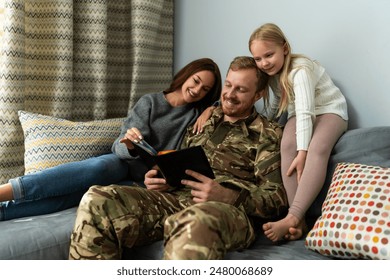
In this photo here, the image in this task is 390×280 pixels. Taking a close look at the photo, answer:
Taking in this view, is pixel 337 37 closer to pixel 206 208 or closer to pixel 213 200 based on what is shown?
pixel 213 200

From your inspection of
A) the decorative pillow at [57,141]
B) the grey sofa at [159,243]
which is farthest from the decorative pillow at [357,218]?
the decorative pillow at [57,141]

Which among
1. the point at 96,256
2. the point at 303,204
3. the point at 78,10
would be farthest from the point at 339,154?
the point at 78,10

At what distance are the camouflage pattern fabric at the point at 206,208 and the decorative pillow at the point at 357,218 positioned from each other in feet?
0.74

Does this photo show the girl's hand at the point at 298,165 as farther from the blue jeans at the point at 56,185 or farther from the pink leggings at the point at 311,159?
the blue jeans at the point at 56,185

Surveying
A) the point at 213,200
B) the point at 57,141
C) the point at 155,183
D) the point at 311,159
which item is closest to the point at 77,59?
the point at 57,141

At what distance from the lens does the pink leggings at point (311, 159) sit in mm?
1682

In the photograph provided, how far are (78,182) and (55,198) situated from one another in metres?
0.11

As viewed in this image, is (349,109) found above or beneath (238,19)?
beneath

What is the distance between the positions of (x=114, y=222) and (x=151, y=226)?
15 cm

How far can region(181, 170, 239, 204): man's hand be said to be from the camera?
1.61 meters

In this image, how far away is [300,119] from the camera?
1784 millimetres

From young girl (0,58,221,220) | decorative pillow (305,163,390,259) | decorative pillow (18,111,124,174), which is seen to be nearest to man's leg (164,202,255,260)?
decorative pillow (305,163,390,259)

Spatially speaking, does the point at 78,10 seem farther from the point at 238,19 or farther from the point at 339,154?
the point at 339,154

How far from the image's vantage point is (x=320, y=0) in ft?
6.87
